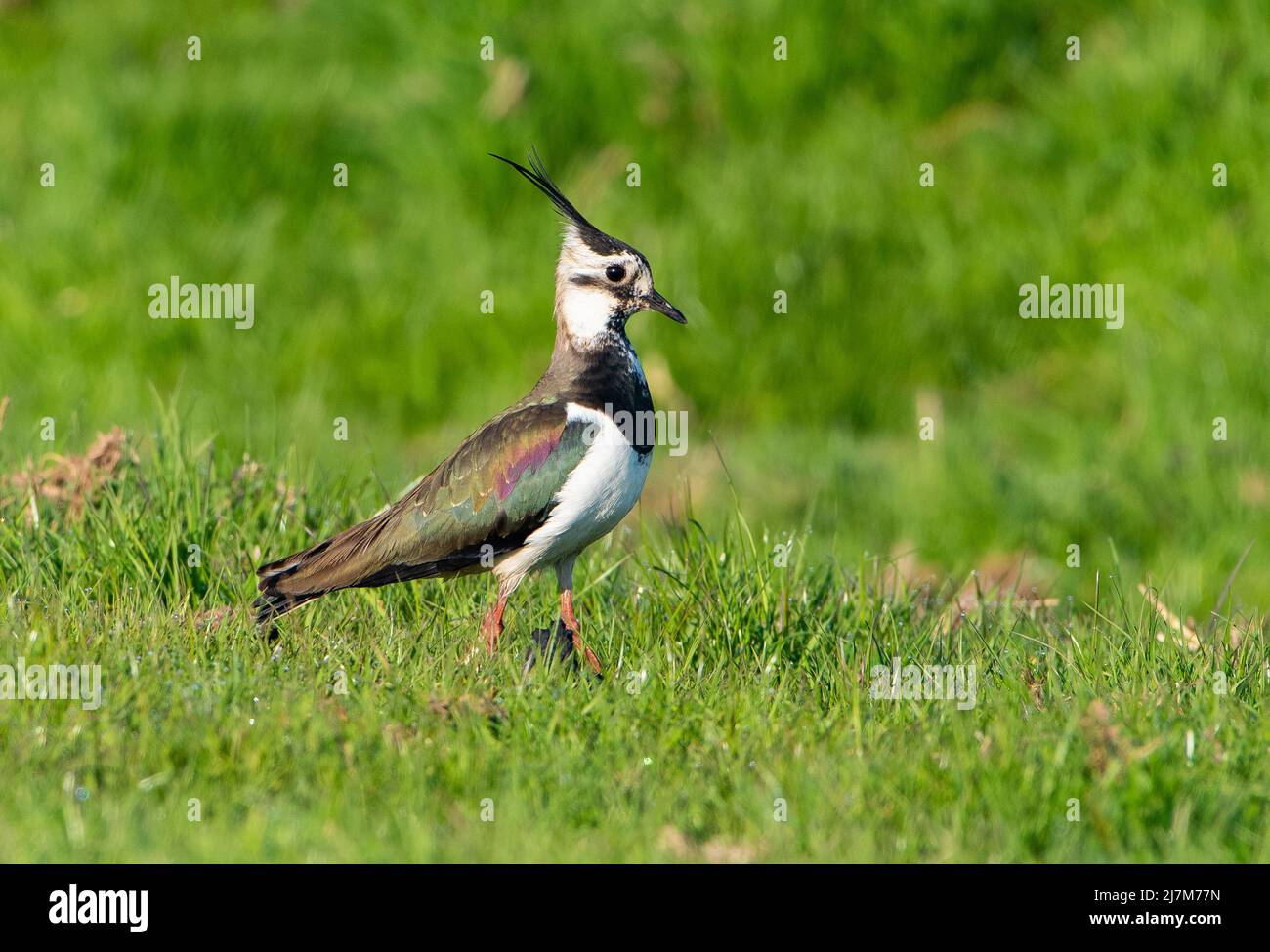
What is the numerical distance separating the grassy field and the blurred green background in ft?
0.10

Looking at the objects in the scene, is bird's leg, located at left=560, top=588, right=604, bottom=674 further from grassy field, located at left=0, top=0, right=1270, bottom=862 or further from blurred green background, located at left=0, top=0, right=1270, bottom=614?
blurred green background, located at left=0, top=0, right=1270, bottom=614

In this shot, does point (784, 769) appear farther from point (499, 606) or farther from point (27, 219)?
point (27, 219)

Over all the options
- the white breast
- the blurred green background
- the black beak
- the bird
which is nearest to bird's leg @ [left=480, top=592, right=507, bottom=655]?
the bird

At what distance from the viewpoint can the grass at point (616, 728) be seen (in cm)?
480

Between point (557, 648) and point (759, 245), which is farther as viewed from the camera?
point (759, 245)

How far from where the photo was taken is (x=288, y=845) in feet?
15.2

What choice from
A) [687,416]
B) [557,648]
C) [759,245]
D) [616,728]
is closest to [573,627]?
[557,648]

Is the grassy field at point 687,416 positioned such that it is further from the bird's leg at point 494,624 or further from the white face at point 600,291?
the white face at point 600,291

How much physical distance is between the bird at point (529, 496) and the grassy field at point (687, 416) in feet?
0.66

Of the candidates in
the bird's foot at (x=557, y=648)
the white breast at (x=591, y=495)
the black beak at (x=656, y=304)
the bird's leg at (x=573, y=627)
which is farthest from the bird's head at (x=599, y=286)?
the bird's foot at (x=557, y=648)

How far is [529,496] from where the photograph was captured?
6.25m

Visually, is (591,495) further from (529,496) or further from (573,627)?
(573,627)

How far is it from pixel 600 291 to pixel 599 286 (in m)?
0.02

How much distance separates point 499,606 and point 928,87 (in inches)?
297
